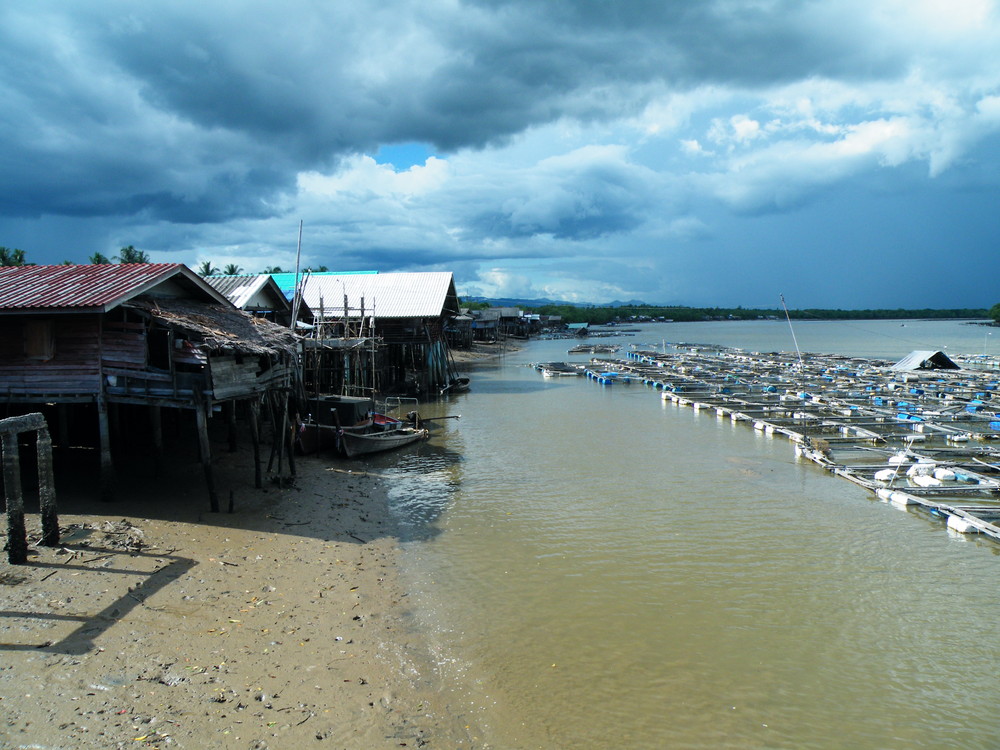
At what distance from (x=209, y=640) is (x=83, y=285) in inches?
317

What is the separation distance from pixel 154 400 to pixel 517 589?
24.5ft

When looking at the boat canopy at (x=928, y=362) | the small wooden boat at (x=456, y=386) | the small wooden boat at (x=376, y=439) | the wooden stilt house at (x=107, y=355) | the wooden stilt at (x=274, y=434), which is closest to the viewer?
the wooden stilt house at (x=107, y=355)

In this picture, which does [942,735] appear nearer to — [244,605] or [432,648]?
[432,648]

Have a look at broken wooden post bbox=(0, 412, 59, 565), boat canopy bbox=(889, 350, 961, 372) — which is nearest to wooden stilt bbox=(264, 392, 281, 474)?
broken wooden post bbox=(0, 412, 59, 565)

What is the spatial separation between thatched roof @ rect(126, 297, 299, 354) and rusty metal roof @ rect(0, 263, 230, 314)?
1.26 feet

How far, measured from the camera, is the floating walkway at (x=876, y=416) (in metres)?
15.0

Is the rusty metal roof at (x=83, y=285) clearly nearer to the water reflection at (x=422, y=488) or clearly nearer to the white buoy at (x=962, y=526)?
the water reflection at (x=422, y=488)

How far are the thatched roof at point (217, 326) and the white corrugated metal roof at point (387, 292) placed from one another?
16002 millimetres

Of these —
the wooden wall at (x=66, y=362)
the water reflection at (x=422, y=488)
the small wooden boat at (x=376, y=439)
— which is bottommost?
the water reflection at (x=422, y=488)

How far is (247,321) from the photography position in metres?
14.9

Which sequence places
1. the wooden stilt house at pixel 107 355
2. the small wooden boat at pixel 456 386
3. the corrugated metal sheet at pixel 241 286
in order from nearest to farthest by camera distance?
the wooden stilt house at pixel 107 355 < the corrugated metal sheet at pixel 241 286 < the small wooden boat at pixel 456 386

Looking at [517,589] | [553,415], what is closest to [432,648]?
[517,589]

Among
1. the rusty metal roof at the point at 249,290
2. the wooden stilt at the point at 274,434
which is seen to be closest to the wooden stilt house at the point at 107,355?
the wooden stilt at the point at 274,434

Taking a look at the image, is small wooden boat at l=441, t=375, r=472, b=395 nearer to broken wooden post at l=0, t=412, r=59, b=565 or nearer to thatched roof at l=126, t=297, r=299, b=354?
thatched roof at l=126, t=297, r=299, b=354
